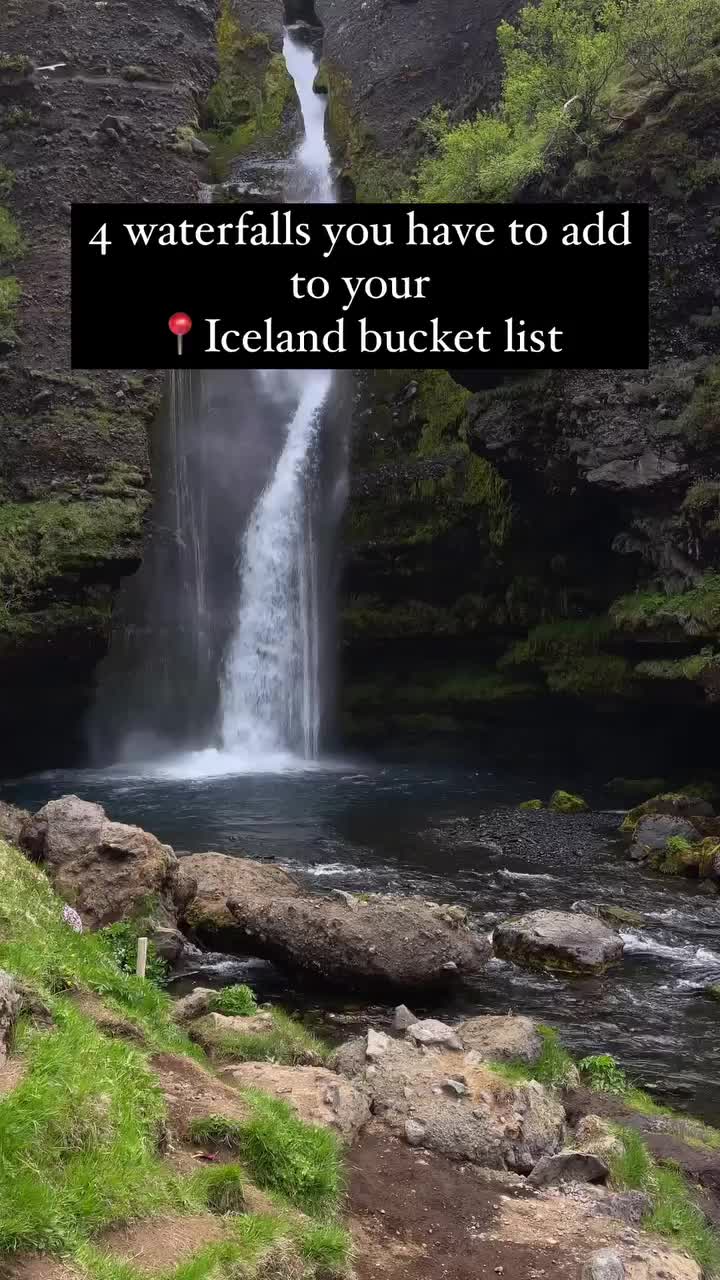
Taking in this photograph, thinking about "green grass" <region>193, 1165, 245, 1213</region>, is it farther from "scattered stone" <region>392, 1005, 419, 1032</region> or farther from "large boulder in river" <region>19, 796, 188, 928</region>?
"large boulder in river" <region>19, 796, 188, 928</region>

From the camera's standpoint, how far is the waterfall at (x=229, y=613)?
30.0 meters

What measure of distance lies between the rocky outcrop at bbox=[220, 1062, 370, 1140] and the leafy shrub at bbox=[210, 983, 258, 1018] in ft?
5.71

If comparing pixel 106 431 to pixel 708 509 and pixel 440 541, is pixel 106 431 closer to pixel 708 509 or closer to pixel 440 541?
pixel 440 541

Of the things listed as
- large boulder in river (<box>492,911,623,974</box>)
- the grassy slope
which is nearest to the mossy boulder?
large boulder in river (<box>492,911,623,974</box>)

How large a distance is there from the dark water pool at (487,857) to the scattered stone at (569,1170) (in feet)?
9.23

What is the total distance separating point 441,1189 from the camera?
641cm

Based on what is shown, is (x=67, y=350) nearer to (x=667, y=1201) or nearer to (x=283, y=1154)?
(x=283, y=1154)

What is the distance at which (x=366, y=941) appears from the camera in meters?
11.5

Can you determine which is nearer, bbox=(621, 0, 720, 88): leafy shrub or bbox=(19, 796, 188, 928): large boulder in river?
bbox=(19, 796, 188, 928): large boulder in river

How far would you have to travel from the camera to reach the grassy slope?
4496mm

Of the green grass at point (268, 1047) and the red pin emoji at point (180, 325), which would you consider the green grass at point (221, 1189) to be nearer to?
the green grass at point (268, 1047)

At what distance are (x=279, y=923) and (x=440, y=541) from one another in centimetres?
1835

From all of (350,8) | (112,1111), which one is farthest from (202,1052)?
(350,8)

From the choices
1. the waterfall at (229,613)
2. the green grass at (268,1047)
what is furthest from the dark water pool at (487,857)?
the green grass at (268,1047)
